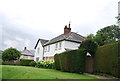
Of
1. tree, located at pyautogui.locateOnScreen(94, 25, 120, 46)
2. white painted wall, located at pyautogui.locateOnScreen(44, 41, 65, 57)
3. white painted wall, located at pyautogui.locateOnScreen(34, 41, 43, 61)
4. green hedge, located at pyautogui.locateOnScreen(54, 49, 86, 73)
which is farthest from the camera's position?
white painted wall, located at pyautogui.locateOnScreen(34, 41, 43, 61)

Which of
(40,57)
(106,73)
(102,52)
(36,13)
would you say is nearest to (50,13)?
(36,13)

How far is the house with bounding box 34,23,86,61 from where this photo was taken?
95.1 ft

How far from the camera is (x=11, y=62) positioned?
117 ft

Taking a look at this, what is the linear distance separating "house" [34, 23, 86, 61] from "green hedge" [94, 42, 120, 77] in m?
14.4

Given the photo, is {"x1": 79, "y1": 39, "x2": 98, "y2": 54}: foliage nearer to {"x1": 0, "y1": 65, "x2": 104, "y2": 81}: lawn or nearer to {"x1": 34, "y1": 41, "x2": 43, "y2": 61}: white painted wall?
{"x1": 0, "y1": 65, "x2": 104, "y2": 81}: lawn

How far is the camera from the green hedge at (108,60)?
10378 millimetres

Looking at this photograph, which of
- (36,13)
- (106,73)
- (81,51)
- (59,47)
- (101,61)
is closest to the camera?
(106,73)

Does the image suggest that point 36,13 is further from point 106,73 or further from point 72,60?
point 106,73

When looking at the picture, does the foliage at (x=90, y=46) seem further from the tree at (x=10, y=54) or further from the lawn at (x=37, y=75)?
the tree at (x=10, y=54)

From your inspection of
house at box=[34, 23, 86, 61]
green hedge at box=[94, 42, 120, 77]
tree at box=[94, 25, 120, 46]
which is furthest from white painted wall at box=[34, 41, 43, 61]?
green hedge at box=[94, 42, 120, 77]

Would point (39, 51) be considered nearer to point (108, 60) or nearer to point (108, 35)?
point (108, 35)

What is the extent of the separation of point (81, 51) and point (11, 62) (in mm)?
25970

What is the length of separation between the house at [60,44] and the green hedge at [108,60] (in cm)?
1439

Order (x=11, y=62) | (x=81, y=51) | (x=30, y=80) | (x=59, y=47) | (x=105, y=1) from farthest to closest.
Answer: (x=11, y=62) < (x=59, y=47) < (x=105, y=1) < (x=81, y=51) < (x=30, y=80)
